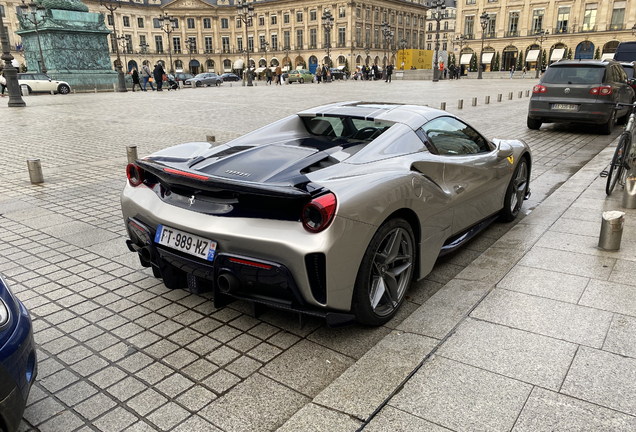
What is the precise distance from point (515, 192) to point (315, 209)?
358 centimetres

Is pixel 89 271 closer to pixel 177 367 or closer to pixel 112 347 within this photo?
pixel 112 347

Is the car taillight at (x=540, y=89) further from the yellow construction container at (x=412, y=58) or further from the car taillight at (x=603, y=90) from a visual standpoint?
the yellow construction container at (x=412, y=58)

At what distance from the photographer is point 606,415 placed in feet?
7.81

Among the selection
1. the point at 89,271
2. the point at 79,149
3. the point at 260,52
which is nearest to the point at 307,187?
the point at 89,271

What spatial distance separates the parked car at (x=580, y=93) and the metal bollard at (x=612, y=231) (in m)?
8.74

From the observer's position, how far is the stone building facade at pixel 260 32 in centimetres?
9669

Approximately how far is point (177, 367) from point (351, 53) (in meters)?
97.6

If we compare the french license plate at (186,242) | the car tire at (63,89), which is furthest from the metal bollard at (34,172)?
the car tire at (63,89)

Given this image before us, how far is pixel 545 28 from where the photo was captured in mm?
78000

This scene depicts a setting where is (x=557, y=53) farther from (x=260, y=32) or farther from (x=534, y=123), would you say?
(x=534, y=123)

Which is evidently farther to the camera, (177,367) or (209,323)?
(209,323)

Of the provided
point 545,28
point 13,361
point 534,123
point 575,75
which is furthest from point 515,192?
point 545,28

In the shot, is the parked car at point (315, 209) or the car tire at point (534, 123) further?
the car tire at point (534, 123)

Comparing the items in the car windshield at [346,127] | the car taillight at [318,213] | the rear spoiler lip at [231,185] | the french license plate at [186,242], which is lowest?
the french license plate at [186,242]
